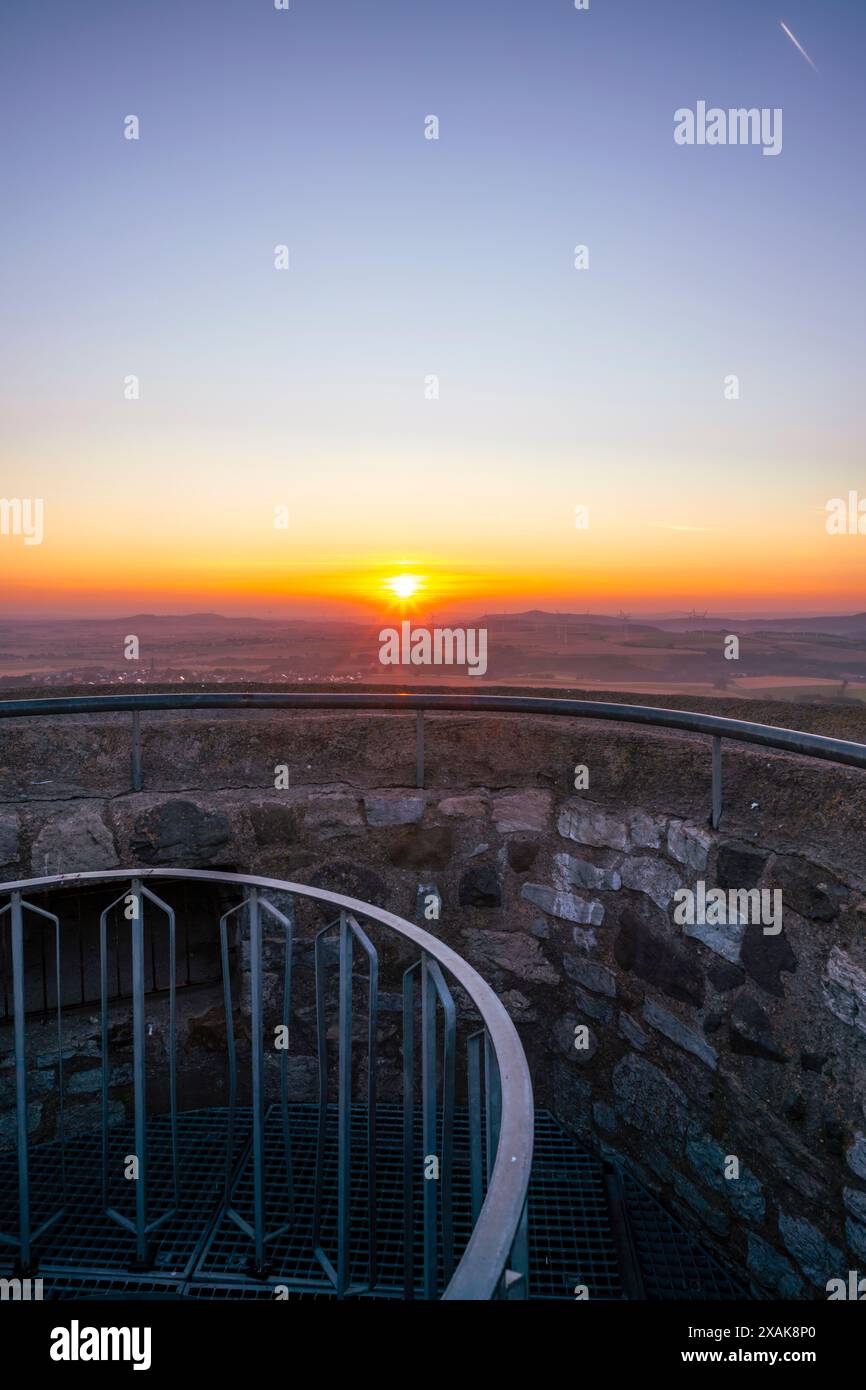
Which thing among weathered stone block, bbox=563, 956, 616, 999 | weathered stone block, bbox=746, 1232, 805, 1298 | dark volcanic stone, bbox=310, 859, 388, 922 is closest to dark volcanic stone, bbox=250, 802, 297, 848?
dark volcanic stone, bbox=310, 859, 388, 922

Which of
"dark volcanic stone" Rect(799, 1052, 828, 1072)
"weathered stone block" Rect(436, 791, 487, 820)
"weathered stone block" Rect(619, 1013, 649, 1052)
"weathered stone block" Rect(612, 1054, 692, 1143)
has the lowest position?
"weathered stone block" Rect(612, 1054, 692, 1143)

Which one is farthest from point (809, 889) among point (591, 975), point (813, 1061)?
point (591, 975)

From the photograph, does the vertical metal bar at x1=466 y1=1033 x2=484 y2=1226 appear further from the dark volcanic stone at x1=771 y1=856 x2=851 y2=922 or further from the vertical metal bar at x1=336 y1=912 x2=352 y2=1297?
the dark volcanic stone at x1=771 y1=856 x2=851 y2=922

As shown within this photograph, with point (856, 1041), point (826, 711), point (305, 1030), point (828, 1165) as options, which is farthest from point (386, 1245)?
point (826, 711)

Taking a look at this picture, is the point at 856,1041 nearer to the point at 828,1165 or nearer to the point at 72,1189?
the point at 828,1165

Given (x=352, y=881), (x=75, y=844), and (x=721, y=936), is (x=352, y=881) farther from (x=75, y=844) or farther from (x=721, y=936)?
(x=721, y=936)
